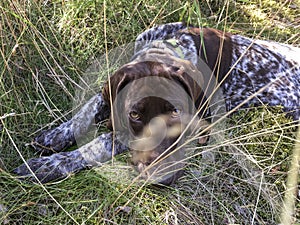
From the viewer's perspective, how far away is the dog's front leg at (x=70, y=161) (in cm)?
298

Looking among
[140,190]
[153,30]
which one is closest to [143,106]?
[140,190]

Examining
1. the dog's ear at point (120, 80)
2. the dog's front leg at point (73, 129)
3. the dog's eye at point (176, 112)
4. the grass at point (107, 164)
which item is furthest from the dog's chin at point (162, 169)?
the dog's front leg at point (73, 129)

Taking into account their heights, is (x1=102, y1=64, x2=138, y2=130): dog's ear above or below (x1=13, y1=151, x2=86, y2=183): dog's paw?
above

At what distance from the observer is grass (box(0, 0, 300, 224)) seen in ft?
9.11

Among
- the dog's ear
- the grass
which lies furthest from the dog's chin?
the dog's ear

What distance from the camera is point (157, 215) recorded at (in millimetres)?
2771

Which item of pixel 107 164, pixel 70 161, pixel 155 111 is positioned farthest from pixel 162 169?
pixel 70 161

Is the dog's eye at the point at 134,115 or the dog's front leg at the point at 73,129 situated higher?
the dog's eye at the point at 134,115

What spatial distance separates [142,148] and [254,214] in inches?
32.0

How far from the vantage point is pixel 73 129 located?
3.39 m

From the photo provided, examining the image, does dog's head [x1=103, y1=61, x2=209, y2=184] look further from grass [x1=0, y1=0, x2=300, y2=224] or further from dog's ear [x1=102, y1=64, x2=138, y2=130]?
grass [x1=0, y1=0, x2=300, y2=224]

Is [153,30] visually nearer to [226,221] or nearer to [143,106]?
[143,106]

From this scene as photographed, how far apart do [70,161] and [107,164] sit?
10.2 inches

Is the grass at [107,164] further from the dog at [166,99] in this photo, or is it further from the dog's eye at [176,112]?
the dog's eye at [176,112]
